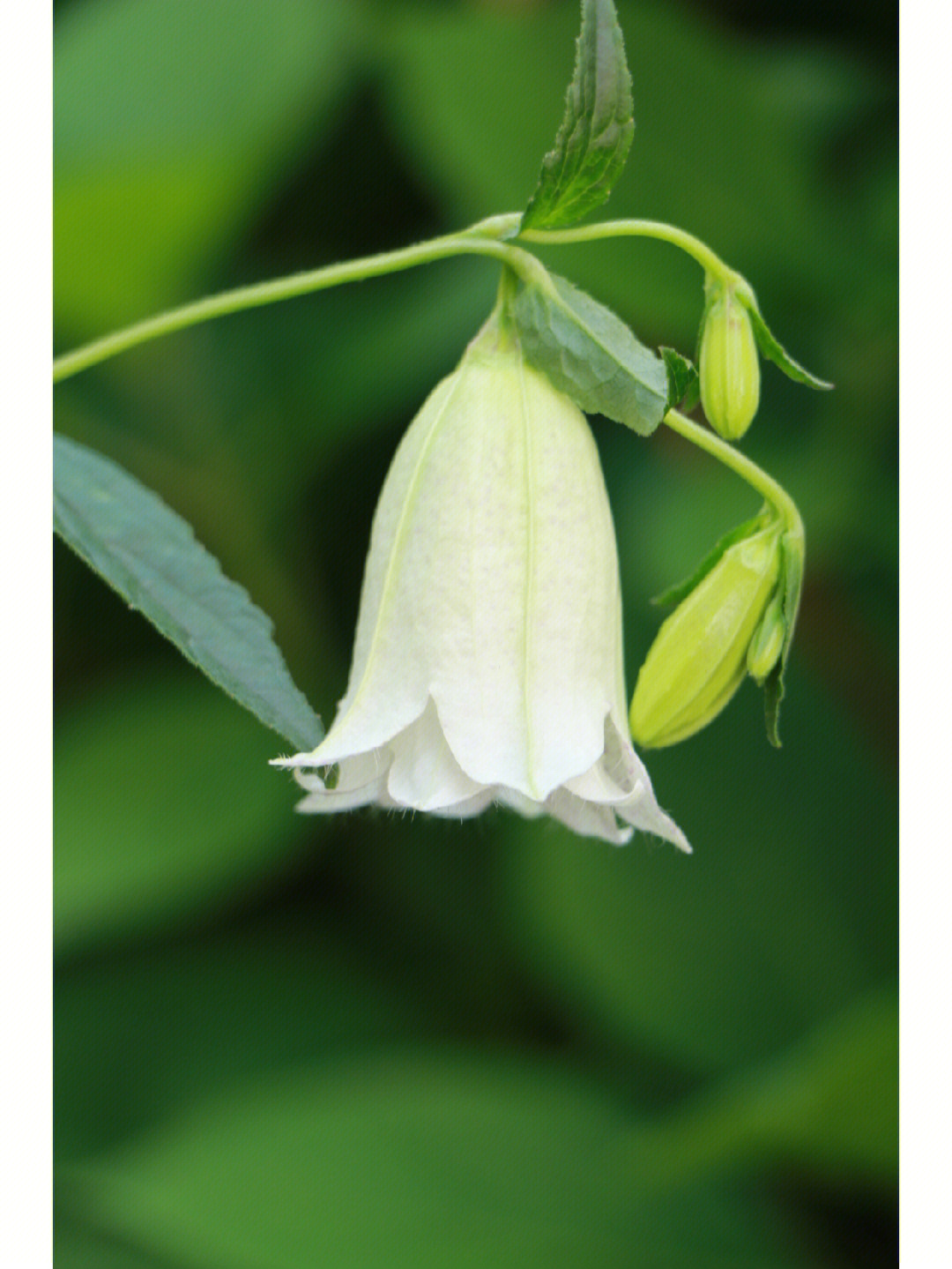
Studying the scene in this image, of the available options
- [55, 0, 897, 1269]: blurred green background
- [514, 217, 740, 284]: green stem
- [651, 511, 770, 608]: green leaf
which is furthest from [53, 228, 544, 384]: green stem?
[55, 0, 897, 1269]: blurred green background

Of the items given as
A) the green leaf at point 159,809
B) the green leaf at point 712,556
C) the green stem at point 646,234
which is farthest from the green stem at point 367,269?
the green leaf at point 159,809

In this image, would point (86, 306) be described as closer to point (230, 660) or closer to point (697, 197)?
point (697, 197)

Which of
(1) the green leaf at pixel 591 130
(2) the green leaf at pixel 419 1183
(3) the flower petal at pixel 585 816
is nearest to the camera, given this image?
(1) the green leaf at pixel 591 130

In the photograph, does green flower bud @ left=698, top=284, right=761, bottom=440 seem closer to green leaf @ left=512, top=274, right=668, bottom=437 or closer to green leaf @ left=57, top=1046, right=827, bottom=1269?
green leaf @ left=512, top=274, right=668, bottom=437

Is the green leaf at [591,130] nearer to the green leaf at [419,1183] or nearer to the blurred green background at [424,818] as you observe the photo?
the blurred green background at [424,818]

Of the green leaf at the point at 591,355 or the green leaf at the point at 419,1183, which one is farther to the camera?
the green leaf at the point at 419,1183

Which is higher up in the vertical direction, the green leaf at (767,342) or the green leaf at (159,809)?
the green leaf at (767,342)
